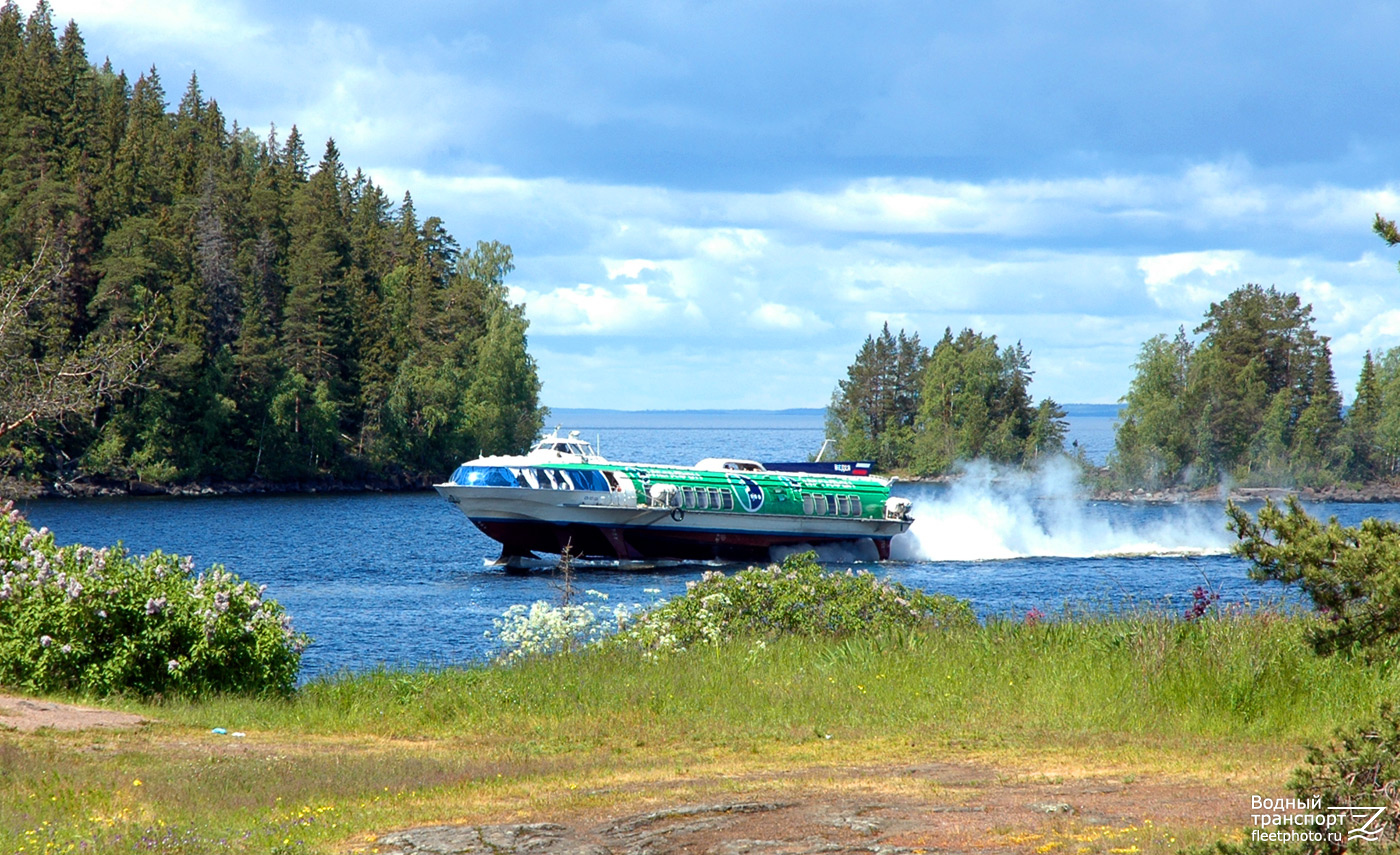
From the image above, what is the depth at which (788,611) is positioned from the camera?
1870cm

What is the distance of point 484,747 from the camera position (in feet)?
44.0

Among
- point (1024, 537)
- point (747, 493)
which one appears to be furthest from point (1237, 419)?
point (747, 493)

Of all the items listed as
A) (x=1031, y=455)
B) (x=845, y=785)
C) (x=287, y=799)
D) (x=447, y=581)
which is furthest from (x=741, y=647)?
(x=1031, y=455)

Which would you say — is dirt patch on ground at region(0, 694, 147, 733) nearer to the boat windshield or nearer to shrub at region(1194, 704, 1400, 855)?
shrub at region(1194, 704, 1400, 855)

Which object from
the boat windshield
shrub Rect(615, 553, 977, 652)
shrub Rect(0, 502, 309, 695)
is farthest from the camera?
the boat windshield

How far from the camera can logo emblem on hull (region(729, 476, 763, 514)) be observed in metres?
54.5

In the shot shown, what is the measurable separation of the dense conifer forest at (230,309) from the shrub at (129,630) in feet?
225

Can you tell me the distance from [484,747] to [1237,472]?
117 m

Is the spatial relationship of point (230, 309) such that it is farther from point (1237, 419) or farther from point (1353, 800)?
point (1353, 800)

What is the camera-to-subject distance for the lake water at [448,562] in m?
36.1

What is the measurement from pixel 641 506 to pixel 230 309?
63.9m

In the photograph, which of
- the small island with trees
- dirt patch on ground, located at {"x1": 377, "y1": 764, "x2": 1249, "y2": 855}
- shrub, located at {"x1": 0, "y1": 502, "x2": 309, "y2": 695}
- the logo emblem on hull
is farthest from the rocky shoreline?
dirt patch on ground, located at {"x1": 377, "y1": 764, "x2": 1249, "y2": 855}

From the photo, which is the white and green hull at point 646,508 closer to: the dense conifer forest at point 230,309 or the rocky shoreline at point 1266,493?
the dense conifer forest at point 230,309

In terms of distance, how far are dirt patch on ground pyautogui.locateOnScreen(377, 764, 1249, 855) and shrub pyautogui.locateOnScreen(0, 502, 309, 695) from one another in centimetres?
766
